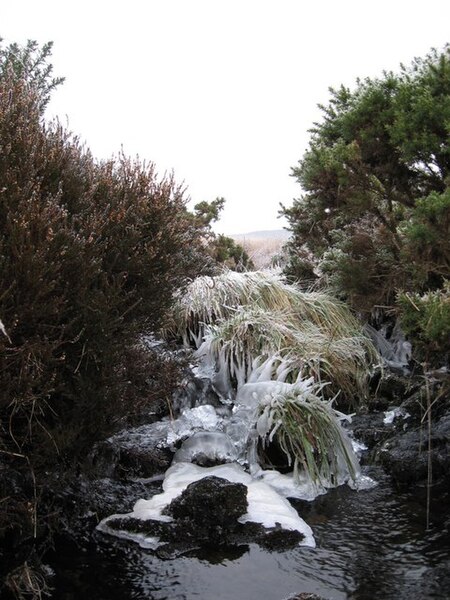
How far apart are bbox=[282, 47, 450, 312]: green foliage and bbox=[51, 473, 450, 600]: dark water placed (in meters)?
1.95

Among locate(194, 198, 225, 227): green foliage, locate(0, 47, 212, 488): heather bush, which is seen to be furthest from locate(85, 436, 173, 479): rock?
locate(194, 198, 225, 227): green foliage

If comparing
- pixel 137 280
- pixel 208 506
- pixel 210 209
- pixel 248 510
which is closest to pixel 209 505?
pixel 208 506

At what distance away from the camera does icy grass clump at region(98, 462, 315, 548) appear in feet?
10.4

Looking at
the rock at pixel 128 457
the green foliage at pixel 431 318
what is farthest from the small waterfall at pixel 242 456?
the green foliage at pixel 431 318

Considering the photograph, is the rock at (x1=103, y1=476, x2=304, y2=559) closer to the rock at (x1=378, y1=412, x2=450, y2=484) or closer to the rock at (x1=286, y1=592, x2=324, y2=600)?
the rock at (x1=286, y1=592, x2=324, y2=600)

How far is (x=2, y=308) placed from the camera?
2.33 metres

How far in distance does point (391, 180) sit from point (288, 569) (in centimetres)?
373

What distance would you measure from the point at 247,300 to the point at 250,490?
3128 millimetres

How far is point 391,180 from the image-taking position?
5305 mm

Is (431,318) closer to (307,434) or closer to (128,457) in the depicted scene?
(307,434)

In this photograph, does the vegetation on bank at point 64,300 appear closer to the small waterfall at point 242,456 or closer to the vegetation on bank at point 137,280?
the vegetation on bank at point 137,280

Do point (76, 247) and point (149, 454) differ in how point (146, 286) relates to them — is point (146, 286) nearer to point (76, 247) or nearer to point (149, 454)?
point (76, 247)

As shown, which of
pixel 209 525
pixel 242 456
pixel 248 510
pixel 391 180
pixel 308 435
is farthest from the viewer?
pixel 391 180

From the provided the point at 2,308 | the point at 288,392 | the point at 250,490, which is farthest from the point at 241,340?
the point at 2,308
